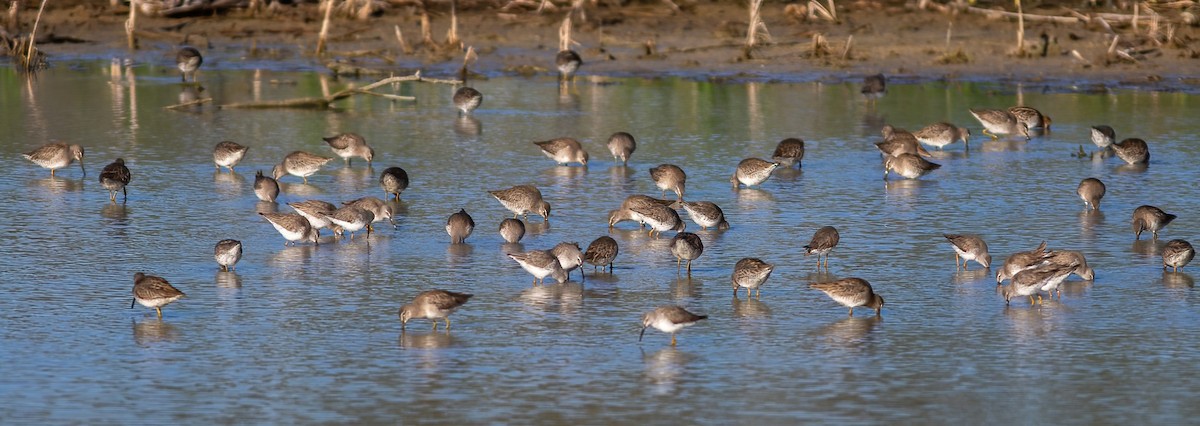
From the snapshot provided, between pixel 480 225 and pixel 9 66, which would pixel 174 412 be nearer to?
pixel 480 225

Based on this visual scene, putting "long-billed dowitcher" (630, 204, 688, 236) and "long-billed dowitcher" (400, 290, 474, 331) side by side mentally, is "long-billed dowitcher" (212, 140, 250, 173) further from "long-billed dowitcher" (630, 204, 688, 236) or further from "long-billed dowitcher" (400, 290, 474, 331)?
"long-billed dowitcher" (400, 290, 474, 331)

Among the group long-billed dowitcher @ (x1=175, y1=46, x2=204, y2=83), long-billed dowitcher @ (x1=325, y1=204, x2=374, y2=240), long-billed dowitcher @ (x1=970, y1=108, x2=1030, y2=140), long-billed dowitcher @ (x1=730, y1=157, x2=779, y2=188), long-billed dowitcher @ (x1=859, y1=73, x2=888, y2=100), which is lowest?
long-billed dowitcher @ (x1=325, y1=204, x2=374, y2=240)

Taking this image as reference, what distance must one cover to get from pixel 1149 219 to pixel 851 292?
18.9 ft

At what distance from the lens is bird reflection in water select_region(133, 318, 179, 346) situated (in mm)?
13992

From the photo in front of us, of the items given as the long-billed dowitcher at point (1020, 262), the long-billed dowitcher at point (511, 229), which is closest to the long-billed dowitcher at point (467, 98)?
the long-billed dowitcher at point (511, 229)

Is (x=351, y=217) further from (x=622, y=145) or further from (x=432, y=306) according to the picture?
(x=622, y=145)

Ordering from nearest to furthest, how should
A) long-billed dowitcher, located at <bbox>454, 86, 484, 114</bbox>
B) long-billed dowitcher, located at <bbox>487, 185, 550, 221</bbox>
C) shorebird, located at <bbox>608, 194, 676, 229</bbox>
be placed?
shorebird, located at <bbox>608, 194, 676, 229</bbox> < long-billed dowitcher, located at <bbox>487, 185, 550, 221</bbox> < long-billed dowitcher, located at <bbox>454, 86, 484, 114</bbox>

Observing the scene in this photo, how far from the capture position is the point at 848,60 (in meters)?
36.7

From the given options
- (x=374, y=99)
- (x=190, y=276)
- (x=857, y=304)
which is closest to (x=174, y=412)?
(x=190, y=276)

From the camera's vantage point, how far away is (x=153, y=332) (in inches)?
562

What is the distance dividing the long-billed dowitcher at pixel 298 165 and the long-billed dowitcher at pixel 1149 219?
426 inches

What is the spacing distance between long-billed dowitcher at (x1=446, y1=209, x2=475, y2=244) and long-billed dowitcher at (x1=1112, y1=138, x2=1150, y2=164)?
36.6ft

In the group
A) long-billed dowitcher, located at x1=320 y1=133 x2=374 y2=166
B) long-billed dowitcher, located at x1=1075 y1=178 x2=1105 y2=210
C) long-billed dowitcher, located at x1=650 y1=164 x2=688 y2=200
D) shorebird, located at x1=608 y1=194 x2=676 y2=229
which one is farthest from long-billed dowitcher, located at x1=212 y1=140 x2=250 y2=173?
long-billed dowitcher, located at x1=1075 y1=178 x2=1105 y2=210

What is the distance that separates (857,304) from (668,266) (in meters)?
3.20
